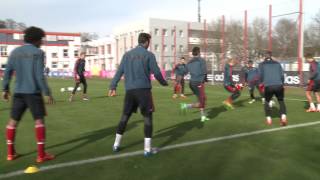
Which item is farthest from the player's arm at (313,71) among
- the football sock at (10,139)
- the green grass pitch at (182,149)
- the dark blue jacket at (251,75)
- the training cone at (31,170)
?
Answer: the training cone at (31,170)

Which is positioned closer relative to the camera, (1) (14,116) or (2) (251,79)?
(1) (14,116)

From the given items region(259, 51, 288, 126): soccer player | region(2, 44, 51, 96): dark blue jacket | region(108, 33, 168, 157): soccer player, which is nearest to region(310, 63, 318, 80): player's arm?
region(259, 51, 288, 126): soccer player

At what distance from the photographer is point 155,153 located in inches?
265

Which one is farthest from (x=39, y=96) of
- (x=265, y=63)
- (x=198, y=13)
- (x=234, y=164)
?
(x=198, y=13)

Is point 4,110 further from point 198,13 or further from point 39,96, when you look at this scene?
point 198,13

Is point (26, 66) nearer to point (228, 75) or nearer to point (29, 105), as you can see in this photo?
point (29, 105)

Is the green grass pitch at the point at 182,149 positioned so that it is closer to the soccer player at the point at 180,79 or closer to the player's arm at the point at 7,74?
the player's arm at the point at 7,74

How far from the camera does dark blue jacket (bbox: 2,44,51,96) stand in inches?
243

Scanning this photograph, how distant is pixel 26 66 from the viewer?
618cm

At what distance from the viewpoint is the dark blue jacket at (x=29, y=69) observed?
616 cm

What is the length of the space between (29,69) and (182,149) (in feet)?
9.33

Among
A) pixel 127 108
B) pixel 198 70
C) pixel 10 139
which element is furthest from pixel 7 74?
pixel 198 70

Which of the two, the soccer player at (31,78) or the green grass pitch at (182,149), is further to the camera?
the soccer player at (31,78)

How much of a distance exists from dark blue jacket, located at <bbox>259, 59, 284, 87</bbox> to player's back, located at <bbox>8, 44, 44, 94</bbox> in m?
5.17
